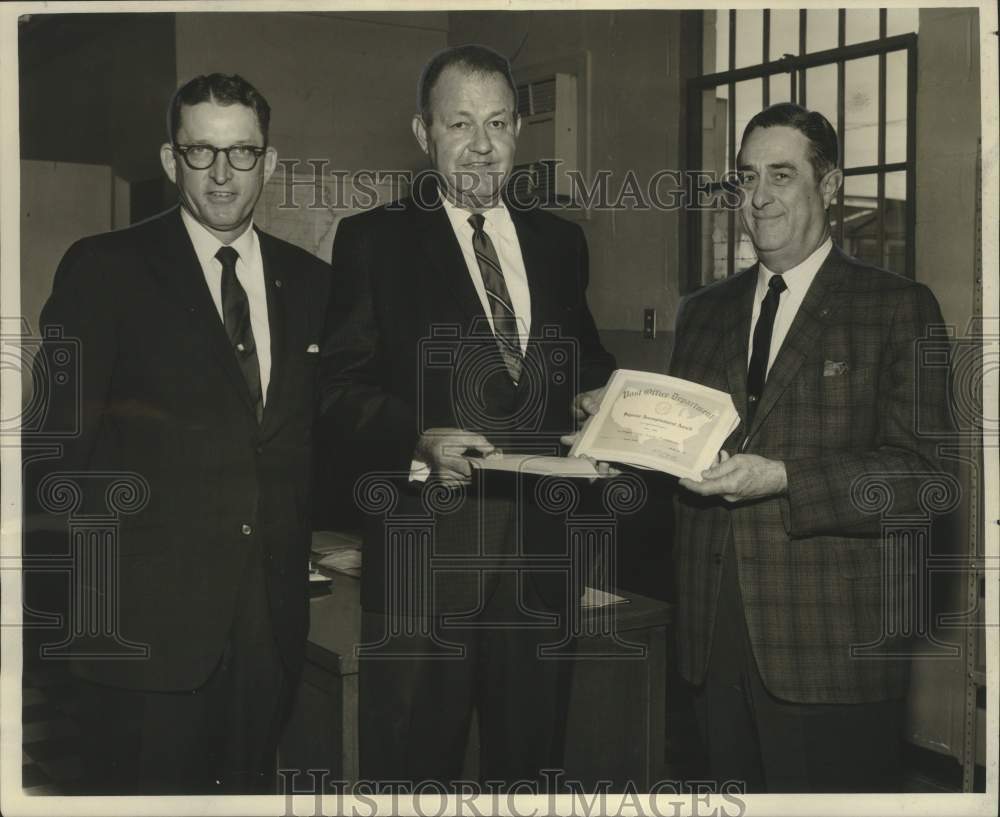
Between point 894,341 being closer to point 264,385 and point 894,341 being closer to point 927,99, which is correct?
point 927,99

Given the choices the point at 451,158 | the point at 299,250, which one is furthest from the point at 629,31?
the point at 299,250

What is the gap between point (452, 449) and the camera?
2156mm

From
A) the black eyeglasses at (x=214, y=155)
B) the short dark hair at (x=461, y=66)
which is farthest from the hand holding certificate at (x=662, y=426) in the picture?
the black eyeglasses at (x=214, y=155)

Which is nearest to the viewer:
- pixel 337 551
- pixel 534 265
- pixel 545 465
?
pixel 545 465

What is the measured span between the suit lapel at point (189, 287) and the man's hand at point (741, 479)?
110cm

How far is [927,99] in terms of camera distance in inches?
97.0

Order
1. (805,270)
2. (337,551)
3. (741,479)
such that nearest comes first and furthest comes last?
(741,479)
(805,270)
(337,551)

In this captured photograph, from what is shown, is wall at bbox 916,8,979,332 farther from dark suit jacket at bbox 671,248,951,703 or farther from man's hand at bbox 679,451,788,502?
man's hand at bbox 679,451,788,502

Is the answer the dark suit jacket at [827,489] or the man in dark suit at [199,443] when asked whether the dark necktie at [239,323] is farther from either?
the dark suit jacket at [827,489]

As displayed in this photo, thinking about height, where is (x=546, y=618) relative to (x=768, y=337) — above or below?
below

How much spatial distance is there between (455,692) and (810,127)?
62.6 inches

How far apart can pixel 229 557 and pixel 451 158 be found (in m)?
1.10

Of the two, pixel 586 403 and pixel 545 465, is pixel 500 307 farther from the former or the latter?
pixel 545 465

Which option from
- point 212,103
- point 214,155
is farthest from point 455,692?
point 212,103
